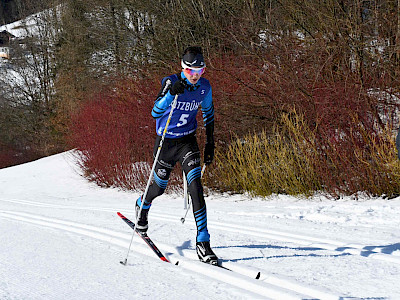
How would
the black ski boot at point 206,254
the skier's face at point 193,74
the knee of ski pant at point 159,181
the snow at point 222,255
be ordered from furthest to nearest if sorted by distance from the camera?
the knee of ski pant at point 159,181
the skier's face at point 193,74
the black ski boot at point 206,254
the snow at point 222,255

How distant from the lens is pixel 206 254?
3938 millimetres

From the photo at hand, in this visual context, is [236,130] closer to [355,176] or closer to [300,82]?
[300,82]

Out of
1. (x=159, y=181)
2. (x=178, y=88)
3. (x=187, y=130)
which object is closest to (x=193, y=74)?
(x=178, y=88)

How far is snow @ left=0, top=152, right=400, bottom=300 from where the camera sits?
3295 mm

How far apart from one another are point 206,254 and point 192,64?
175 centimetres

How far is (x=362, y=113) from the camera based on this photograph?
7.80 metres

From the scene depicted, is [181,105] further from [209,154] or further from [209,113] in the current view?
[209,154]

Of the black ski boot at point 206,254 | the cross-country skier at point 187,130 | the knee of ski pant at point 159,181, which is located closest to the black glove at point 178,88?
the cross-country skier at point 187,130

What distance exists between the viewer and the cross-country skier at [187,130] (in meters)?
4.11

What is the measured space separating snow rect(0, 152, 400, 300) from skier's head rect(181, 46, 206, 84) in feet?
5.67

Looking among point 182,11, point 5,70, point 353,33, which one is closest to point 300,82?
point 353,33

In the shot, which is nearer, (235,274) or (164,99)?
(235,274)

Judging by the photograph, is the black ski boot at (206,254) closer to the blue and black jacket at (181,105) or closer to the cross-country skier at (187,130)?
the cross-country skier at (187,130)

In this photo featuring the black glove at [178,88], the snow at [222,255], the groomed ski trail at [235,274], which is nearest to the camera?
the groomed ski trail at [235,274]
